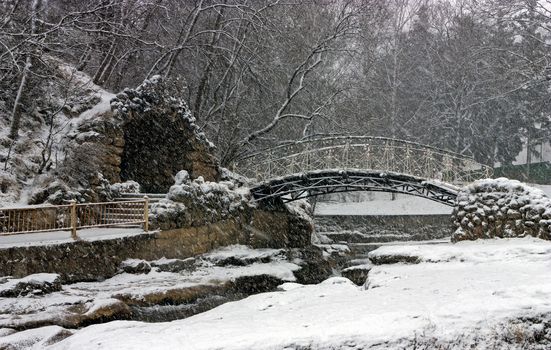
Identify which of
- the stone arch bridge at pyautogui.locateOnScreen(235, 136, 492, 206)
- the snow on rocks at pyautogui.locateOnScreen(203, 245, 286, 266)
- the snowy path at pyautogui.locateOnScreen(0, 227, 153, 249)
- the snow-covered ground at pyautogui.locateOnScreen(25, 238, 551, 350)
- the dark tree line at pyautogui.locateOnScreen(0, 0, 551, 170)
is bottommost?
the snow on rocks at pyautogui.locateOnScreen(203, 245, 286, 266)

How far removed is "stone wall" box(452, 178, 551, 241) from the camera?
507 inches

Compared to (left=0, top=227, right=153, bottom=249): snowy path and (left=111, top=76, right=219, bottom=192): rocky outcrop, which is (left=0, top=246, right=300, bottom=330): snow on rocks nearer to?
(left=0, top=227, right=153, bottom=249): snowy path

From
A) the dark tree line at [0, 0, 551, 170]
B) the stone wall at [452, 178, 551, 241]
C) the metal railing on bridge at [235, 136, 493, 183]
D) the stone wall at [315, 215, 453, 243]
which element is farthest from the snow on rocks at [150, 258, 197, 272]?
the stone wall at [315, 215, 453, 243]

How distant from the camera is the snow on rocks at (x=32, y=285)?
10539 mm

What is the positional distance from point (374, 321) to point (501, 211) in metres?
9.28

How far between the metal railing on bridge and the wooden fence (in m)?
6.94

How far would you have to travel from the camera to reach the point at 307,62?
24875 millimetres

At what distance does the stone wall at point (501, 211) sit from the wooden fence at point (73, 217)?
8.61 m

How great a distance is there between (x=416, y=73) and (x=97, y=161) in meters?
27.3

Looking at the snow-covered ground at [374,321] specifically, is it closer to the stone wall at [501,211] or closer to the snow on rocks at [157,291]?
the snow on rocks at [157,291]

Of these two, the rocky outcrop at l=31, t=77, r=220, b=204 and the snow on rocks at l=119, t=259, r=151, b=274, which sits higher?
the rocky outcrop at l=31, t=77, r=220, b=204

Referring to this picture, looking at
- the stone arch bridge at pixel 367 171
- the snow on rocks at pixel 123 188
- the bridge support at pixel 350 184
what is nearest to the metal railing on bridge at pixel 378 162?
the stone arch bridge at pixel 367 171

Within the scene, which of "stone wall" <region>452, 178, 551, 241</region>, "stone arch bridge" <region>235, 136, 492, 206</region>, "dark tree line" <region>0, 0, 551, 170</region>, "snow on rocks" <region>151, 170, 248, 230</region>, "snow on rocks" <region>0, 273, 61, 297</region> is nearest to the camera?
"snow on rocks" <region>0, 273, 61, 297</region>

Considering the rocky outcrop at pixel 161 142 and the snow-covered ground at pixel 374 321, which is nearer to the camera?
the snow-covered ground at pixel 374 321
